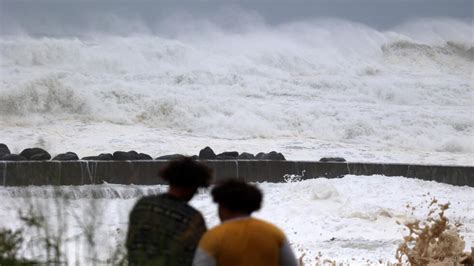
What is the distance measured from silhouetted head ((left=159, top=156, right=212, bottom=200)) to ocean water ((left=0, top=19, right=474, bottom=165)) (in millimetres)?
14677

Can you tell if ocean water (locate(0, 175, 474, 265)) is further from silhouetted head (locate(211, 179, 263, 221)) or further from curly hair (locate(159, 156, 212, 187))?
silhouetted head (locate(211, 179, 263, 221))

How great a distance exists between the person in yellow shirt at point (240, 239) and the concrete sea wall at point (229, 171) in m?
8.65

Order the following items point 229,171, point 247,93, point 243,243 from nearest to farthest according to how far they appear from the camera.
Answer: point 243,243 < point 229,171 < point 247,93

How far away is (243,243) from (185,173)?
0.60 meters

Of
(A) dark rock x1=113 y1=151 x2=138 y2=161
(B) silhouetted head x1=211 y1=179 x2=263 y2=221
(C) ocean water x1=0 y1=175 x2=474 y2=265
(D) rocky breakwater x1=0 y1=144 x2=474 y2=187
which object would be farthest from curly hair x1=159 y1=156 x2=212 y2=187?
(A) dark rock x1=113 y1=151 x2=138 y2=161

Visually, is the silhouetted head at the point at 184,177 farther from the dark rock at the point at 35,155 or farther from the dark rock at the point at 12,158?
the dark rock at the point at 35,155

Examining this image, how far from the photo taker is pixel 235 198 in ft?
14.9

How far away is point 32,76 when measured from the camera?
2967 cm

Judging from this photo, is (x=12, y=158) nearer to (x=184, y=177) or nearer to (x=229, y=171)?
(x=229, y=171)

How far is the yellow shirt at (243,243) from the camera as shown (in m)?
4.34

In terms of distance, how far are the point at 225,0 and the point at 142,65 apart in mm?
18222

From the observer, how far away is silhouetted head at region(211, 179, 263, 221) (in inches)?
178

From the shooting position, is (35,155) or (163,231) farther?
(35,155)

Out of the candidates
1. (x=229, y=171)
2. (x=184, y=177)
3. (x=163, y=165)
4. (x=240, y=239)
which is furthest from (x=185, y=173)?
(x=229, y=171)
